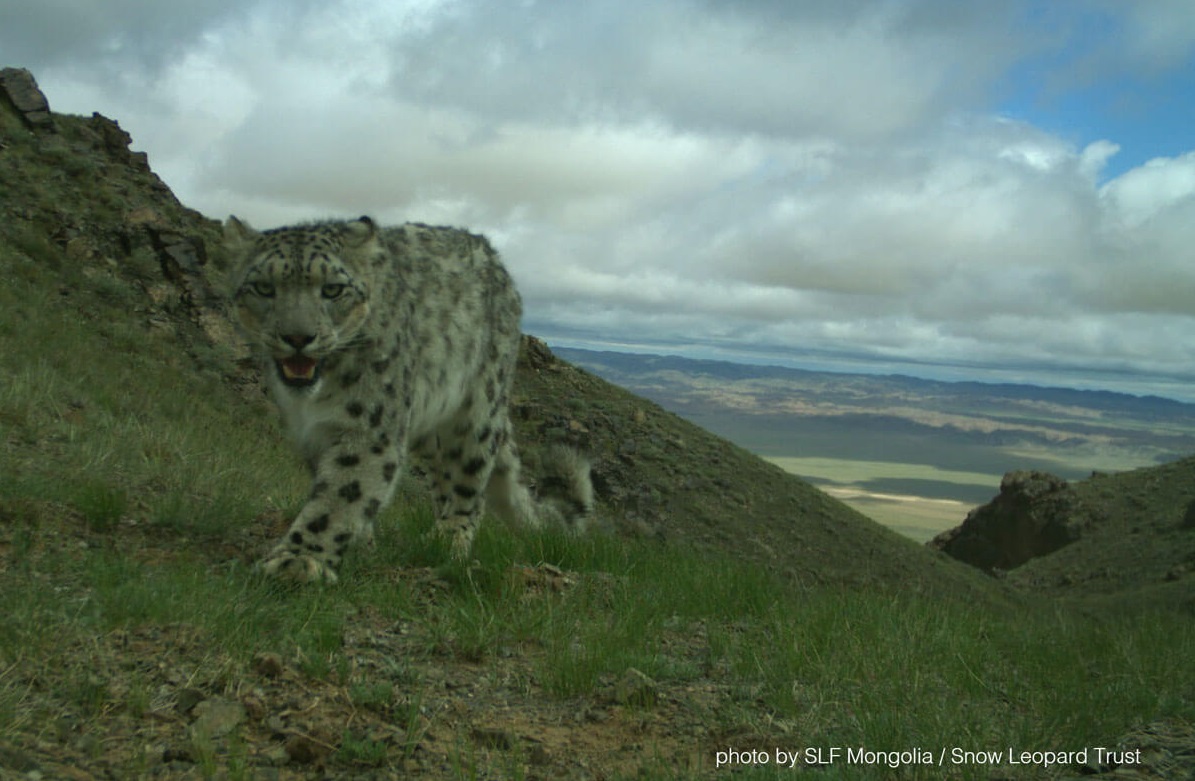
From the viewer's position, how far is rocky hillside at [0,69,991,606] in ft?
63.4

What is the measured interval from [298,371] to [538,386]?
21481mm

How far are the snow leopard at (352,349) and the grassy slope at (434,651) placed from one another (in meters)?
0.43

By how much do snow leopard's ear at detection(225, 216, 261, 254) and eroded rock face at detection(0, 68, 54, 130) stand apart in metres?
21.3

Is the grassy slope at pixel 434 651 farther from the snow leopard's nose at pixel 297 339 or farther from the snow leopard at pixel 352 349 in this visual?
the snow leopard's nose at pixel 297 339

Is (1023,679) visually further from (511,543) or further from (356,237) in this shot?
(356,237)

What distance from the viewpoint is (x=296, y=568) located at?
5.52m

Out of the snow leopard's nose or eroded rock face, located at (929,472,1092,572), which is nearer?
the snow leopard's nose

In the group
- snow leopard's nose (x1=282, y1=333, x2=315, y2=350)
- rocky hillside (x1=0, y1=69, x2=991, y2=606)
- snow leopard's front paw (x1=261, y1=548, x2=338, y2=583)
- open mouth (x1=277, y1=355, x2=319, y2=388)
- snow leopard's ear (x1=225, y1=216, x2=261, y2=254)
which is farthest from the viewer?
rocky hillside (x1=0, y1=69, x2=991, y2=606)

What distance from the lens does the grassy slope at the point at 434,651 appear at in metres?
3.56

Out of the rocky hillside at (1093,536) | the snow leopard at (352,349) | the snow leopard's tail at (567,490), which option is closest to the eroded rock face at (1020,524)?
the rocky hillside at (1093,536)

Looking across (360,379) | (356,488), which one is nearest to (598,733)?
(356,488)

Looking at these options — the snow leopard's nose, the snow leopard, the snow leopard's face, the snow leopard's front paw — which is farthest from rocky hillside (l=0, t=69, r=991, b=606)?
the snow leopard's nose

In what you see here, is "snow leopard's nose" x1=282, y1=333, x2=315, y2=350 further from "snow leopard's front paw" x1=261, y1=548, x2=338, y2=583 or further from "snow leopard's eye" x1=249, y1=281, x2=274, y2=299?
"snow leopard's front paw" x1=261, y1=548, x2=338, y2=583

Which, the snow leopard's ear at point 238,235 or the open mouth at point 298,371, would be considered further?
the snow leopard's ear at point 238,235
